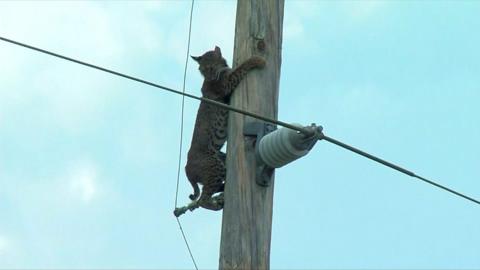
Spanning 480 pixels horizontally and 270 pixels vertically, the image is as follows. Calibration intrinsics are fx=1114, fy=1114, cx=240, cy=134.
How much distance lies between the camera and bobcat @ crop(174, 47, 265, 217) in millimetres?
7090

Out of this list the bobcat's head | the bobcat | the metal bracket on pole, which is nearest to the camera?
the metal bracket on pole

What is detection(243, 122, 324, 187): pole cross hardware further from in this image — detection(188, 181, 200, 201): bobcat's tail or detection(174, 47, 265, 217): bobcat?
detection(188, 181, 200, 201): bobcat's tail

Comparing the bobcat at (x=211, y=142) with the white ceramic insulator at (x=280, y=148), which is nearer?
the white ceramic insulator at (x=280, y=148)

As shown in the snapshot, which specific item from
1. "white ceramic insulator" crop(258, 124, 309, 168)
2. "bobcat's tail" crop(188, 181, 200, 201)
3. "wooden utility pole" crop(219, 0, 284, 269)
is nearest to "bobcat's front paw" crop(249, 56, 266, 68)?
"wooden utility pole" crop(219, 0, 284, 269)

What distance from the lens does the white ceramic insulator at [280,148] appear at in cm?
610

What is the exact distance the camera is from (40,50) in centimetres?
616

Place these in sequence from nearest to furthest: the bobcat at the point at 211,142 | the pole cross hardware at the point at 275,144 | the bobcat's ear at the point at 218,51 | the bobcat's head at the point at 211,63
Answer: the pole cross hardware at the point at 275,144 < the bobcat at the point at 211,142 < the bobcat's head at the point at 211,63 < the bobcat's ear at the point at 218,51

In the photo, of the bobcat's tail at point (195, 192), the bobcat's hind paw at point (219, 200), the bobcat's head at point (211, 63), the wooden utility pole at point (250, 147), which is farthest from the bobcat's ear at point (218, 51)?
the bobcat's hind paw at point (219, 200)

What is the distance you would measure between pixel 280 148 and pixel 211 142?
71.8 inches

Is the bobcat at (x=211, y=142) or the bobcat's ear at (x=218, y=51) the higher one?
the bobcat's ear at (x=218, y=51)

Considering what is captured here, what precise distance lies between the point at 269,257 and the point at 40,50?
67.8 inches

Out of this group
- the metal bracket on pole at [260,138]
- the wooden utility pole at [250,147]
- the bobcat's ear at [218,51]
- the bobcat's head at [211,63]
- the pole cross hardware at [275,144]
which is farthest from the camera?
the bobcat's ear at [218,51]

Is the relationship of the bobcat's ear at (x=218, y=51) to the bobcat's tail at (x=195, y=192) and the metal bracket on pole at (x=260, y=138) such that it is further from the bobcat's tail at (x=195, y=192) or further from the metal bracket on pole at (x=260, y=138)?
the metal bracket on pole at (x=260, y=138)

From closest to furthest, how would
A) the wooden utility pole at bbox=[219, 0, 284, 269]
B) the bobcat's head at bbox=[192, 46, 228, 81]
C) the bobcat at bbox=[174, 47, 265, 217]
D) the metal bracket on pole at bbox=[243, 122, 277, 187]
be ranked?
1. the wooden utility pole at bbox=[219, 0, 284, 269]
2. the metal bracket on pole at bbox=[243, 122, 277, 187]
3. the bobcat at bbox=[174, 47, 265, 217]
4. the bobcat's head at bbox=[192, 46, 228, 81]
